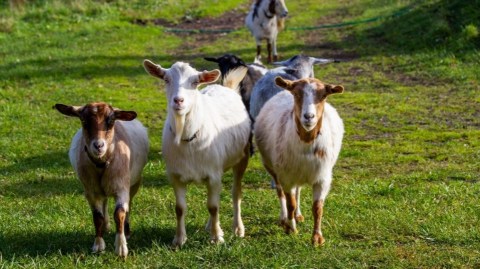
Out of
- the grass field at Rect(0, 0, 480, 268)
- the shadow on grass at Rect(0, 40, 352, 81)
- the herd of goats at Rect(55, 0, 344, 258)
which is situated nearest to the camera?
the herd of goats at Rect(55, 0, 344, 258)

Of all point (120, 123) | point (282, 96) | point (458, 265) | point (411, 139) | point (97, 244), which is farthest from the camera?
point (411, 139)

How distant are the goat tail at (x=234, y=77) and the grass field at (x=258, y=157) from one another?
1.25m

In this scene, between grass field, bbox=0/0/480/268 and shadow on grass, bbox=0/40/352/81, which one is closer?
grass field, bbox=0/0/480/268

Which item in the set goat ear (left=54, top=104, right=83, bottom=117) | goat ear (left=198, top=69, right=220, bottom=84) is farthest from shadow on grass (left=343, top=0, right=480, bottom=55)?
goat ear (left=54, top=104, right=83, bottom=117)

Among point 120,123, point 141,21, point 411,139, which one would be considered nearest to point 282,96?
point 120,123

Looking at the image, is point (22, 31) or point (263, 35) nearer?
point (263, 35)

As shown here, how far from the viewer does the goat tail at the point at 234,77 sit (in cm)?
865

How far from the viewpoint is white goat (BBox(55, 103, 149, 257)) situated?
6.18m

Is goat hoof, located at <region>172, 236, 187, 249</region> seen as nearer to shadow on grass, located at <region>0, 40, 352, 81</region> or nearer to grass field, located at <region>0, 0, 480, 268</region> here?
grass field, located at <region>0, 0, 480, 268</region>

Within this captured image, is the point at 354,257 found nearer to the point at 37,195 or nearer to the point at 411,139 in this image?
the point at 37,195

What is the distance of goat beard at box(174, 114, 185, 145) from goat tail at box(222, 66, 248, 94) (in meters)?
2.26

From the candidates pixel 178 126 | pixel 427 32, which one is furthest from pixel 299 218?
pixel 427 32

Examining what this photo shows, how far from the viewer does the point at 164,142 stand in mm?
6707

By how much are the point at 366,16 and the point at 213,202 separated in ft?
58.0
